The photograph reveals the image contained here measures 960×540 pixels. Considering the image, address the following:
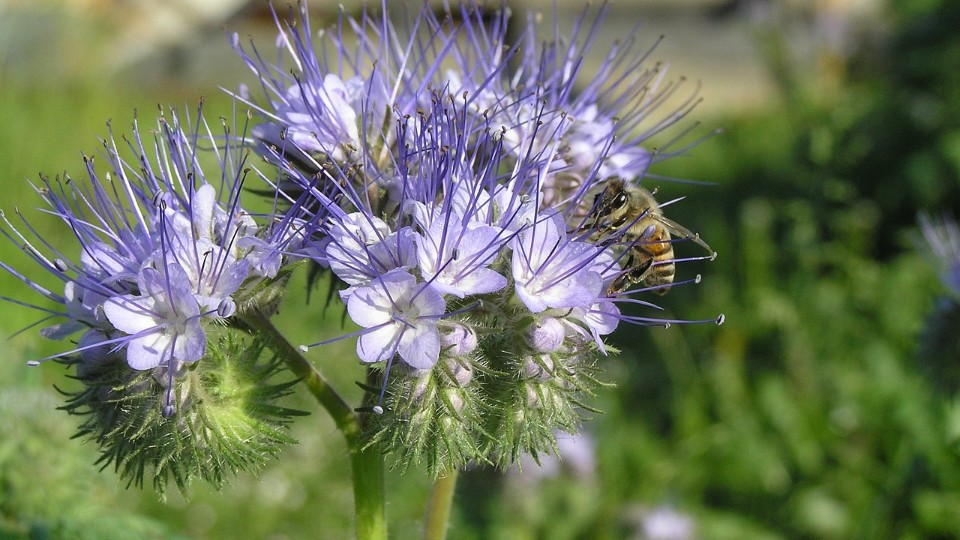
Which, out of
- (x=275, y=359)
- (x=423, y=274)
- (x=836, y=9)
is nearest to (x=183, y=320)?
(x=275, y=359)

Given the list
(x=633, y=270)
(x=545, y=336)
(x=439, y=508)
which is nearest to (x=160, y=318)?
(x=545, y=336)

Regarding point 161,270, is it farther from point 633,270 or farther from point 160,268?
point 633,270

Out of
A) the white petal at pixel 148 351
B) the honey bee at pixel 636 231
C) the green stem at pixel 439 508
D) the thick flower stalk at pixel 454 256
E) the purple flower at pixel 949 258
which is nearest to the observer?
the white petal at pixel 148 351

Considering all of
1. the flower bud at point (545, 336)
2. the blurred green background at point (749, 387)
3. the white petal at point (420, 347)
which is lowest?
the blurred green background at point (749, 387)

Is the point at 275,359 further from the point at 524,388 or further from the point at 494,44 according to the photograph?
the point at 494,44

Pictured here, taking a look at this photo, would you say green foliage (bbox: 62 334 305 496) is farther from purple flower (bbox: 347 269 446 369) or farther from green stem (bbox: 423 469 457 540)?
green stem (bbox: 423 469 457 540)

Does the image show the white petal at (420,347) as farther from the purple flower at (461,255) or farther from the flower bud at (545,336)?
the flower bud at (545,336)

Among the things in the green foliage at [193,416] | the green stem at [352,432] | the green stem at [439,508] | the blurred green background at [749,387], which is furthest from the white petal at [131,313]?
the blurred green background at [749,387]
